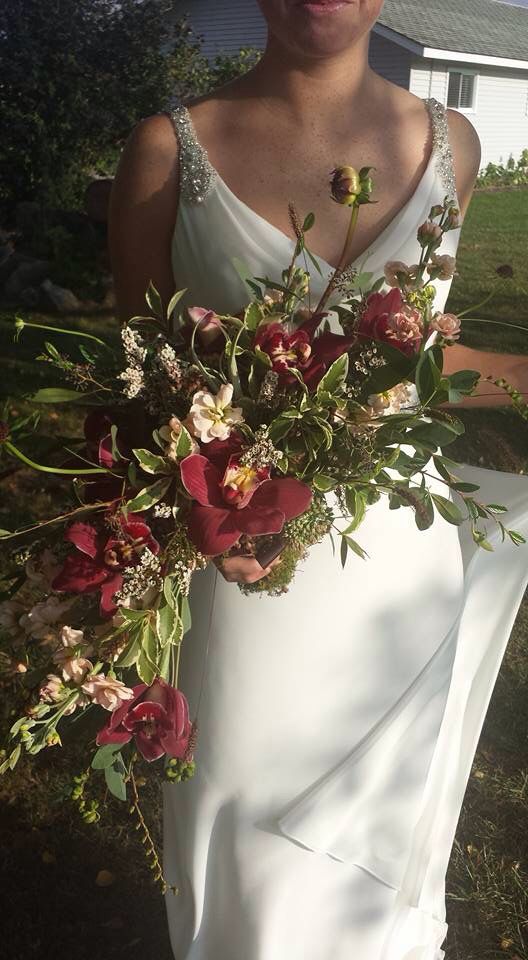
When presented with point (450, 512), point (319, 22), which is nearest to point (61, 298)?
point (319, 22)

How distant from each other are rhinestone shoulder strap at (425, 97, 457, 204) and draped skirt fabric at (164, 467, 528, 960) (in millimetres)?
768

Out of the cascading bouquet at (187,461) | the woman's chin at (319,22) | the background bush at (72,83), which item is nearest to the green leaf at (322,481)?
the cascading bouquet at (187,461)

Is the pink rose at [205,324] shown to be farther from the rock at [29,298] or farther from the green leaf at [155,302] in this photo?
the rock at [29,298]

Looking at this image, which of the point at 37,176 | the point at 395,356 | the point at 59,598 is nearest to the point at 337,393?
the point at 395,356

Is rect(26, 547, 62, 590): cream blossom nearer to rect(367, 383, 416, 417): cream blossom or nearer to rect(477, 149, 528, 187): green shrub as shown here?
rect(367, 383, 416, 417): cream blossom

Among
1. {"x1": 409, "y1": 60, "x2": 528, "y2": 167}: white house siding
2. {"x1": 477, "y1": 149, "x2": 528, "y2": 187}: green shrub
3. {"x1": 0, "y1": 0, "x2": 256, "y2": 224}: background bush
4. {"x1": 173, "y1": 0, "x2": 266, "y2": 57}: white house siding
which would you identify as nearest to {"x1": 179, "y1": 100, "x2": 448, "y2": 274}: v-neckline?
{"x1": 0, "y1": 0, "x2": 256, "y2": 224}: background bush

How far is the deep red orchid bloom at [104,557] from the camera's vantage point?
1.44m

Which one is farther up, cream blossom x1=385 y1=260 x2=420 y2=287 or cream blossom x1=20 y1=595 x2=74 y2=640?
cream blossom x1=385 y1=260 x2=420 y2=287

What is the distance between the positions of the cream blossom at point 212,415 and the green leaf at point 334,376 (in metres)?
0.14

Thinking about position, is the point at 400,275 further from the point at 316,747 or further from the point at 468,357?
the point at 316,747

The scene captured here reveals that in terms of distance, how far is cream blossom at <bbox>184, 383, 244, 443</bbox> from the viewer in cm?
141

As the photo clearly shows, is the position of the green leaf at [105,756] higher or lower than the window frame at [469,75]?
higher

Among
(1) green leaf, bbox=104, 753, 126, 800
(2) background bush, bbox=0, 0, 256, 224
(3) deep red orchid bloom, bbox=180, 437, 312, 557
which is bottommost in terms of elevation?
(2) background bush, bbox=0, 0, 256, 224

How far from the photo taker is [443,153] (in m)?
2.29
